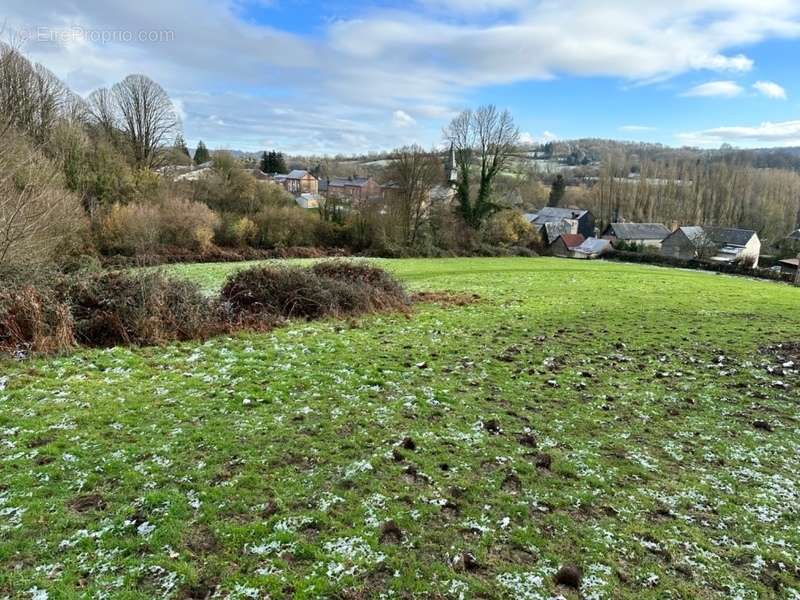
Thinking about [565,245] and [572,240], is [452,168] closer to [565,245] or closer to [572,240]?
[565,245]

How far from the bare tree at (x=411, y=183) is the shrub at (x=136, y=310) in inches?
1168

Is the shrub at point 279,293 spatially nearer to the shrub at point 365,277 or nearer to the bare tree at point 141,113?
the shrub at point 365,277

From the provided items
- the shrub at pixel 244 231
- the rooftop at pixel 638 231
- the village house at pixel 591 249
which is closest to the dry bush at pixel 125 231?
the shrub at pixel 244 231

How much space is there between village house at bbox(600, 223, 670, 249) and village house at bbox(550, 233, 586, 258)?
29.1 ft

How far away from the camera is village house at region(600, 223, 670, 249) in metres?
68.3

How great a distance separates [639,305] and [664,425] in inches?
447

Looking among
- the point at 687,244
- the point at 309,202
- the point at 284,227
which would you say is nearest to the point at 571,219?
the point at 687,244

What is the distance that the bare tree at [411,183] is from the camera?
39.3 metres

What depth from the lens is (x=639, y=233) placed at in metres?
69.3

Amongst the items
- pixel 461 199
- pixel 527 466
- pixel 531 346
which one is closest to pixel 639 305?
pixel 531 346

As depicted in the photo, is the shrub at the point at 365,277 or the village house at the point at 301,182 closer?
the shrub at the point at 365,277

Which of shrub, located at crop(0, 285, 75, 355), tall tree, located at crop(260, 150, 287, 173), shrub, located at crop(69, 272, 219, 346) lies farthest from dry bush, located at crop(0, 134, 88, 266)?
tall tree, located at crop(260, 150, 287, 173)

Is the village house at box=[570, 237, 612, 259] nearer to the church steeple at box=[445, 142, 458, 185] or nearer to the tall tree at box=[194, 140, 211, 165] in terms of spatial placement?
the church steeple at box=[445, 142, 458, 185]

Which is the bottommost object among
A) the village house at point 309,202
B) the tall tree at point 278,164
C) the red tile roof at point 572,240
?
the red tile roof at point 572,240
